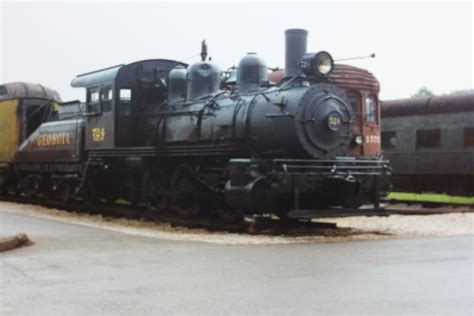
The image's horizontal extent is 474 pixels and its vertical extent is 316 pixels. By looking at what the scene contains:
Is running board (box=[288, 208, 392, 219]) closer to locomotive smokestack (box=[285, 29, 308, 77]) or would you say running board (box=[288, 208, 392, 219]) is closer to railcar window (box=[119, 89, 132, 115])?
locomotive smokestack (box=[285, 29, 308, 77])

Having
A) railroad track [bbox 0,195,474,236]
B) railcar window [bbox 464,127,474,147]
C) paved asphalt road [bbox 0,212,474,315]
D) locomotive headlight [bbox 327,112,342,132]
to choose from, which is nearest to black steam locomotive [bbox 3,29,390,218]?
locomotive headlight [bbox 327,112,342,132]

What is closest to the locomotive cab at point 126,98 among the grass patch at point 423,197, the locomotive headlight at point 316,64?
the locomotive headlight at point 316,64

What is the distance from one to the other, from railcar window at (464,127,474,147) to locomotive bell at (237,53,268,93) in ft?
30.9

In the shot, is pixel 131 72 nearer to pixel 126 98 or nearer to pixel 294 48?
pixel 126 98

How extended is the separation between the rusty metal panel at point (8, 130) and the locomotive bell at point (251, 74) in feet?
34.4

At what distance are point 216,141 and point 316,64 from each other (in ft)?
8.20

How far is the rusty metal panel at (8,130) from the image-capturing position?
70.0 feet

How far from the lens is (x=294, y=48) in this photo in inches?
492

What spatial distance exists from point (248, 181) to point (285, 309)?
20.1 feet

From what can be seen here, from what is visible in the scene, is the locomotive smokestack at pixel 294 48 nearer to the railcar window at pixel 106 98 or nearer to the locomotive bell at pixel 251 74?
the locomotive bell at pixel 251 74

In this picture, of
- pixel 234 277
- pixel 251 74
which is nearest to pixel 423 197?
pixel 251 74

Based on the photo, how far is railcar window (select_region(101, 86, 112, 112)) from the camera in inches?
615

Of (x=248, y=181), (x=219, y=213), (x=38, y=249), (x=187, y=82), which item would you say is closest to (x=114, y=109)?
(x=187, y=82)

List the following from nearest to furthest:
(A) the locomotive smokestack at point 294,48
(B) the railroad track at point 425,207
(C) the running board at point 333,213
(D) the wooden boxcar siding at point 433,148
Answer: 1. (C) the running board at point 333,213
2. (A) the locomotive smokestack at point 294,48
3. (B) the railroad track at point 425,207
4. (D) the wooden boxcar siding at point 433,148
